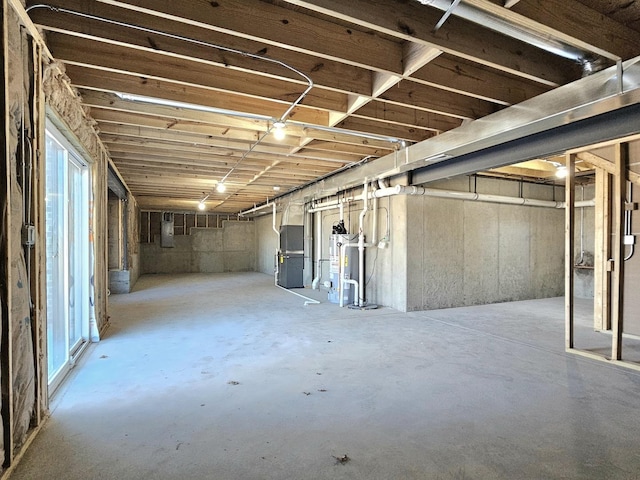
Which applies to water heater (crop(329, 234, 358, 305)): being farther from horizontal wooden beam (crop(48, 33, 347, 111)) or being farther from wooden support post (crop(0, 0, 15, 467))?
wooden support post (crop(0, 0, 15, 467))

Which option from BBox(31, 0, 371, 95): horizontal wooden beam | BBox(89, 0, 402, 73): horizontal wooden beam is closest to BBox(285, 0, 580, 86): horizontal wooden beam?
BBox(89, 0, 402, 73): horizontal wooden beam

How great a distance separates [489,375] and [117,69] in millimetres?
3635

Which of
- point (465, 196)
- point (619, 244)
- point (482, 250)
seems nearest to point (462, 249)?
point (482, 250)

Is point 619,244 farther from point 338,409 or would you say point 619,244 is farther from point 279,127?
point 279,127

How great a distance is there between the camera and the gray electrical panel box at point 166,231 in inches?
483

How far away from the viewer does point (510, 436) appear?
1.95m

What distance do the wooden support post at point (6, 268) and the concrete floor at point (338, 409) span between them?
9.8 inches

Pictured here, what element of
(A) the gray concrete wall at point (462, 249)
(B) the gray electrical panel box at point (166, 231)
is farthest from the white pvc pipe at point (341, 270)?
(B) the gray electrical panel box at point (166, 231)

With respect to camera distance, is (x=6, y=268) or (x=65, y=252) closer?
(x=6, y=268)

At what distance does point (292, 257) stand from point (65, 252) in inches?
209

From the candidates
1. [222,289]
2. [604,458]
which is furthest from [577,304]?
[222,289]

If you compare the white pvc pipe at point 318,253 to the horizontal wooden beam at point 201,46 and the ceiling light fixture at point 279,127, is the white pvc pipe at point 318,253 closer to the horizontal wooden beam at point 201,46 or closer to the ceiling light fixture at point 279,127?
the ceiling light fixture at point 279,127

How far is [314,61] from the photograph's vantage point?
8.67ft

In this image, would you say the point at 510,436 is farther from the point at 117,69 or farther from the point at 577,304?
the point at 577,304
